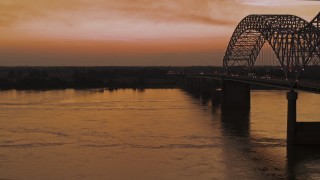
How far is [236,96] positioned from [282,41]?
75.5ft

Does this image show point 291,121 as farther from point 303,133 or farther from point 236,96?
point 236,96

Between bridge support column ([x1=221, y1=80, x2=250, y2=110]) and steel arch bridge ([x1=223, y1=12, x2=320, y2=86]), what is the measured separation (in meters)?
7.92

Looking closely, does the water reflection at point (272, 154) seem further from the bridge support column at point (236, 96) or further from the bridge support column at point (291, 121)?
the bridge support column at point (236, 96)

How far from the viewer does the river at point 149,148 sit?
1187 inches

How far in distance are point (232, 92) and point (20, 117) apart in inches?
1234

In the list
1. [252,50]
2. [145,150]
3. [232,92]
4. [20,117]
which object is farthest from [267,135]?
[252,50]

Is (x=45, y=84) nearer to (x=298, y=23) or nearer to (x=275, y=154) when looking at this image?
(x=298, y=23)

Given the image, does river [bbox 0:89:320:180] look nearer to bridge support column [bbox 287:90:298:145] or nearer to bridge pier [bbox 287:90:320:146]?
bridge support column [bbox 287:90:298:145]

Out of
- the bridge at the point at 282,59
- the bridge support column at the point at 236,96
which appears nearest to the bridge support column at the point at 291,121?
the bridge at the point at 282,59

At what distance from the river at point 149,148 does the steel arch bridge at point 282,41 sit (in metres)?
5.92

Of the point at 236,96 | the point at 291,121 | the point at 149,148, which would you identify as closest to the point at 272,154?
the point at 291,121

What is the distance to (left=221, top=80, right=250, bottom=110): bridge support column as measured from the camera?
74.4 m

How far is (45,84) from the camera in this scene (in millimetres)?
141000

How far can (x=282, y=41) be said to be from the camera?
54531 millimetres
